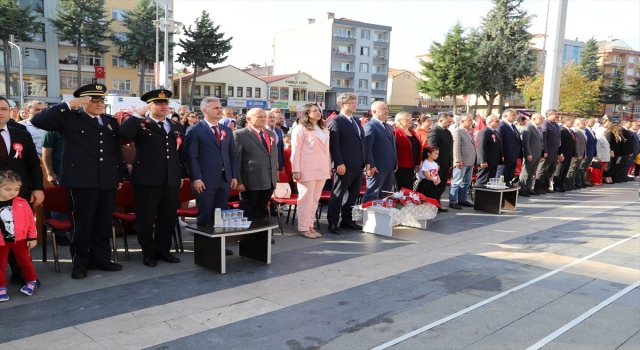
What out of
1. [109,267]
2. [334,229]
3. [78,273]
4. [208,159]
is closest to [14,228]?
[78,273]

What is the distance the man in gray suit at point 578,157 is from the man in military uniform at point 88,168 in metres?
11.3

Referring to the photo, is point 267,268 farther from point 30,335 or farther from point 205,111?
point 30,335

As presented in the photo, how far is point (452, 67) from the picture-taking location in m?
44.7

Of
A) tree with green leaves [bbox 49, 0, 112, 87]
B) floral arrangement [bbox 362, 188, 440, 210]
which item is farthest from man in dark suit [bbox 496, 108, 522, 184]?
tree with green leaves [bbox 49, 0, 112, 87]

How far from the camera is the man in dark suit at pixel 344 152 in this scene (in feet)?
23.6

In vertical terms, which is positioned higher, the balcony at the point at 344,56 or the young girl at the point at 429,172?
the balcony at the point at 344,56

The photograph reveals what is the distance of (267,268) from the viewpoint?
558cm

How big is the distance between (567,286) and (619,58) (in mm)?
95879

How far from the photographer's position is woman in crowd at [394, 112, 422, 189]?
8570mm

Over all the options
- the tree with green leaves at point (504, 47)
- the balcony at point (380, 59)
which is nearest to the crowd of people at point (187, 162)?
the tree with green leaves at point (504, 47)

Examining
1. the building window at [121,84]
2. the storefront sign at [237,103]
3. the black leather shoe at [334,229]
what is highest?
the building window at [121,84]

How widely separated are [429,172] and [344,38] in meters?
55.1

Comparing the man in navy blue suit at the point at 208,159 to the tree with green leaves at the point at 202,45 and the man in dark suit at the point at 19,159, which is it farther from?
the tree with green leaves at the point at 202,45

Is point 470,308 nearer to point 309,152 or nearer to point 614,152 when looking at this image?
point 309,152
